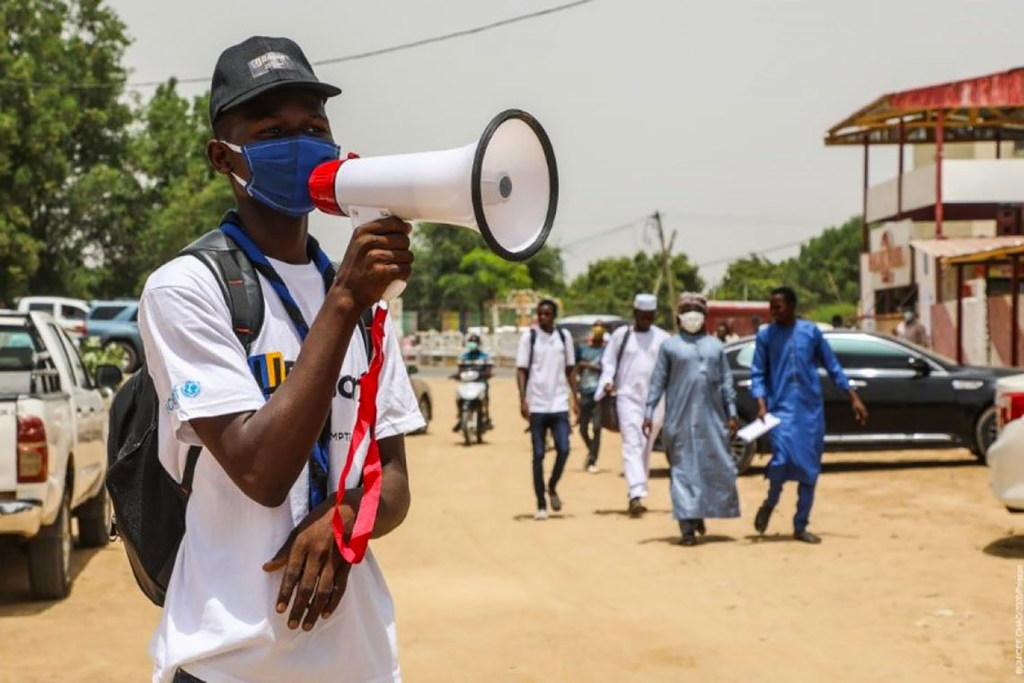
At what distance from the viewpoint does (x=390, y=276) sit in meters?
2.23

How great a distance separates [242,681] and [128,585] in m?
7.27

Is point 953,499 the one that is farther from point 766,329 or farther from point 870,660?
point 870,660

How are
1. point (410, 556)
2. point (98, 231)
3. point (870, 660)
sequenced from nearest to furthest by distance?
point (870, 660), point (410, 556), point (98, 231)

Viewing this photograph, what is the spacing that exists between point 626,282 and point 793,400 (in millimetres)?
80964

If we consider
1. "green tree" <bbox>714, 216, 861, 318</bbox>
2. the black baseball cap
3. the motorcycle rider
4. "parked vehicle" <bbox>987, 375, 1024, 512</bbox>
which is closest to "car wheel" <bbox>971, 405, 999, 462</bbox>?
"parked vehicle" <bbox>987, 375, 1024, 512</bbox>

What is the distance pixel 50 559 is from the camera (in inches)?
340

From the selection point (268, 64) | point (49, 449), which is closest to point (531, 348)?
point (49, 449)

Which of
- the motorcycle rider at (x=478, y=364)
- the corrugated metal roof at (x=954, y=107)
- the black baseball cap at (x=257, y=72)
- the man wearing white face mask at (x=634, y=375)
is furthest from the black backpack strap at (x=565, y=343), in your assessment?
the corrugated metal roof at (x=954, y=107)

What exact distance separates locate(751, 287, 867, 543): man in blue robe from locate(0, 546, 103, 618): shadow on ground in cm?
490

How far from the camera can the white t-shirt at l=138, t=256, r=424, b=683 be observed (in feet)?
7.70

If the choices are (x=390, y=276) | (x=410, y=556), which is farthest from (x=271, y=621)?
→ (x=410, y=556)

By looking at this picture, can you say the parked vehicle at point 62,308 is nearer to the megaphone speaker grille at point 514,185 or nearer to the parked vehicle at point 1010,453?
the parked vehicle at point 1010,453

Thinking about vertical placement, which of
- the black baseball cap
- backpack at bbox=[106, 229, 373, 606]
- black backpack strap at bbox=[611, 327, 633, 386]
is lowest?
black backpack strap at bbox=[611, 327, 633, 386]

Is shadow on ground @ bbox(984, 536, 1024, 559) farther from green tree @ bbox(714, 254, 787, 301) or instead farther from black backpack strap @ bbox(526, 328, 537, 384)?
green tree @ bbox(714, 254, 787, 301)
